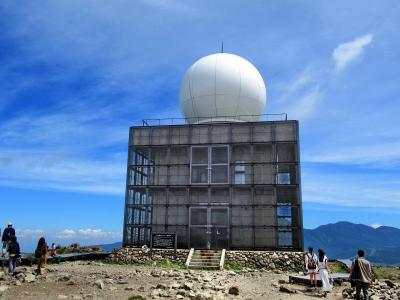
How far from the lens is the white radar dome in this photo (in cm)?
3033

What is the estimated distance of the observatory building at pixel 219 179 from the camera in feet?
88.2

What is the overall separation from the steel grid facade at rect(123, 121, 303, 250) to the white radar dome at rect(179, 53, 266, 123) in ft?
7.63

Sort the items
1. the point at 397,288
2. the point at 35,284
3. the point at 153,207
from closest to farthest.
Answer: the point at 35,284 → the point at 397,288 → the point at 153,207

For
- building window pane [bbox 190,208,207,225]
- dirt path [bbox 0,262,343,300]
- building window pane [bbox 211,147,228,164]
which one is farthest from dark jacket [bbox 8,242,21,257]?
building window pane [bbox 211,147,228,164]

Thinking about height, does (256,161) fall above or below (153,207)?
above

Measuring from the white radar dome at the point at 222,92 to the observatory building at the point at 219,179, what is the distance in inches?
3.0

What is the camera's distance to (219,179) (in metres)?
28.0

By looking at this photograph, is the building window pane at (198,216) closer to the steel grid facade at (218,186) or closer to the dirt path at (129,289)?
the steel grid facade at (218,186)

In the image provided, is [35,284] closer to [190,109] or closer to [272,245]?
[272,245]

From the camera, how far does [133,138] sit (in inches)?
1172

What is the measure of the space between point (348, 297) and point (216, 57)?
21.6m

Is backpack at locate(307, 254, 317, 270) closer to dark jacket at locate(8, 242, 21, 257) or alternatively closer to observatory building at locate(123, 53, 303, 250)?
observatory building at locate(123, 53, 303, 250)

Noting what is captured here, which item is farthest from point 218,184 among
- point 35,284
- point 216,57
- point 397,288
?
Answer: point 35,284

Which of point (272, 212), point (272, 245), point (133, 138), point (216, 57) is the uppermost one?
point (216, 57)
